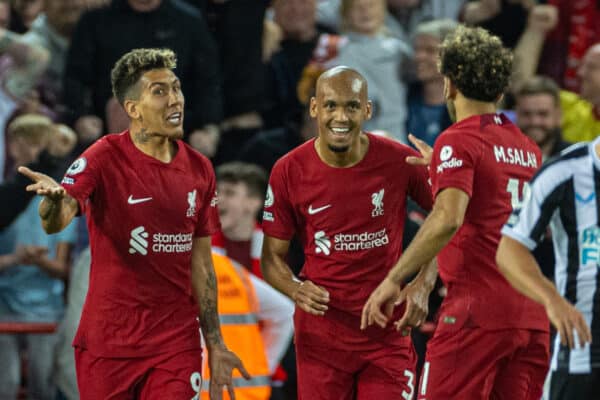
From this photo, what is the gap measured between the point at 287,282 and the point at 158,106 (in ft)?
3.47

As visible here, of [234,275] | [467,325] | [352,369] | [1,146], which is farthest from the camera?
[1,146]

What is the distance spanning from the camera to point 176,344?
5809 mm

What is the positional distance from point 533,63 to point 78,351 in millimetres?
5902

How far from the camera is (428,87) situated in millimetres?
9961

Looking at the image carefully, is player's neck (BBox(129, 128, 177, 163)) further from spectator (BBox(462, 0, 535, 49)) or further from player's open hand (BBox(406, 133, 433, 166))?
spectator (BBox(462, 0, 535, 49))

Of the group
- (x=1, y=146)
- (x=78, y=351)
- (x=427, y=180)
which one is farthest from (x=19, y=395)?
(x=427, y=180)

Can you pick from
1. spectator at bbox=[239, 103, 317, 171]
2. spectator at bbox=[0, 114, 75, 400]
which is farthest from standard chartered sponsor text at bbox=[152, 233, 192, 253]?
spectator at bbox=[239, 103, 317, 171]

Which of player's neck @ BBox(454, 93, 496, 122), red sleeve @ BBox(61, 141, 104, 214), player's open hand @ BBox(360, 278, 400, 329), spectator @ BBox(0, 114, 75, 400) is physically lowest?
spectator @ BBox(0, 114, 75, 400)

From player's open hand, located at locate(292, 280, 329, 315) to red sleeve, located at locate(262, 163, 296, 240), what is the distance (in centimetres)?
32

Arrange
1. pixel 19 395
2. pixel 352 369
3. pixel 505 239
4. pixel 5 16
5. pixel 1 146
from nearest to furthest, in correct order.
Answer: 1. pixel 505 239
2. pixel 352 369
3. pixel 19 395
4. pixel 1 146
5. pixel 5 16

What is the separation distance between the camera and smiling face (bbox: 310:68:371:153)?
607 centimetres

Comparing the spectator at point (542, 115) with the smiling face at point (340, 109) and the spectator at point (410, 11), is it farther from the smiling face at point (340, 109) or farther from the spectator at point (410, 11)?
the smiling face at point (340, 109)

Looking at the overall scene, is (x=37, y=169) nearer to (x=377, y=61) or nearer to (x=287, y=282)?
(x=377, y=61)

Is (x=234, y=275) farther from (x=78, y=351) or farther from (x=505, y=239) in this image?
(x=505, y=239)
